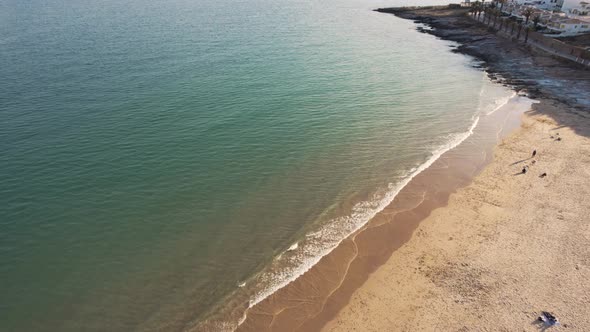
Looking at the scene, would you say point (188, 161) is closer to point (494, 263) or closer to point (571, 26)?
point (494, 263)

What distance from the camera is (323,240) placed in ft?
77.8

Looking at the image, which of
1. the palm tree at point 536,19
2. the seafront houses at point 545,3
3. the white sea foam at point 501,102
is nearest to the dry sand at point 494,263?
the white sea foam at point 501,102

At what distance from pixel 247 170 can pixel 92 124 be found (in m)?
17.1

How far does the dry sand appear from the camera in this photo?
18.3m

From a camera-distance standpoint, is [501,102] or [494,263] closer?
[494,263]

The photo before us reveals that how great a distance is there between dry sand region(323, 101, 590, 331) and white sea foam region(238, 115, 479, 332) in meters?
3.11

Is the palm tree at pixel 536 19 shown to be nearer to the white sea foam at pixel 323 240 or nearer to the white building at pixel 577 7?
the white building at pixel 577 7

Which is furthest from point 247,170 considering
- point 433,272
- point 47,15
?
point 47,15

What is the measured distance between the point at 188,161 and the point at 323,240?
46.6 ft

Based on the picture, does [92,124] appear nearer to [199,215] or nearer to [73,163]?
[73,163]

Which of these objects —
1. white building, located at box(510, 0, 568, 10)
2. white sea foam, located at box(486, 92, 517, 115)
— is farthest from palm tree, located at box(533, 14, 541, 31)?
white sea foam, located at box(486, 92, 517, 115)

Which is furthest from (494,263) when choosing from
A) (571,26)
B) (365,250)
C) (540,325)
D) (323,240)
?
(571,26)

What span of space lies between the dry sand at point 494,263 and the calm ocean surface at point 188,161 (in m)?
4.36

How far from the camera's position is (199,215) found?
85.4 feet
